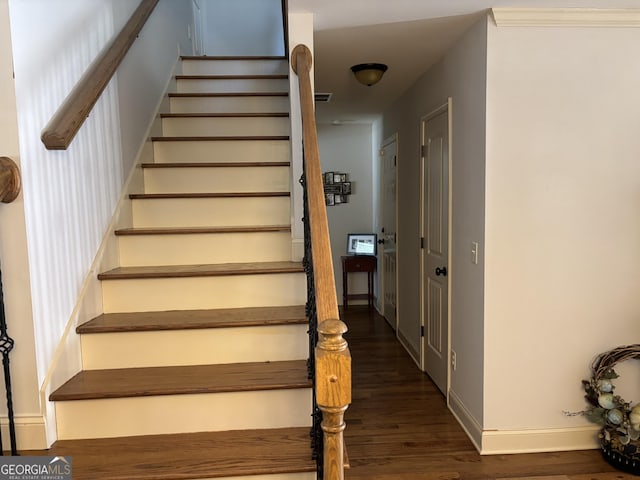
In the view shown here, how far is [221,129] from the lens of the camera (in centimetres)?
329

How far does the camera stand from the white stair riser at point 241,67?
3.98m

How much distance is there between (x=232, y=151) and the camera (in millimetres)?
3102

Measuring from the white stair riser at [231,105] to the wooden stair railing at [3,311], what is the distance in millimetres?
2046

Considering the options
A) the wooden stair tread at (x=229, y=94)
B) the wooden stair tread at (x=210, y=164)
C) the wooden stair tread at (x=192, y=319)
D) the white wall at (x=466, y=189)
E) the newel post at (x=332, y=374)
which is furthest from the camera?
the wooden stair tread at (x=229, y=94)

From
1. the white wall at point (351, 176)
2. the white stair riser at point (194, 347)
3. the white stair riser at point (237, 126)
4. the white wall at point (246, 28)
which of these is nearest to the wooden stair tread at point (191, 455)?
the white stair riser at point (194, 347)

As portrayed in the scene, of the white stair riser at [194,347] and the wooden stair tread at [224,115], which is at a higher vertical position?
the wooden stair tread at [224,115]

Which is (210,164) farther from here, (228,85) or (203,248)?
(228,85)

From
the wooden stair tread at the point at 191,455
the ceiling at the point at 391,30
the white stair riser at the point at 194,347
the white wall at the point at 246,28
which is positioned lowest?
the wooden stair tread at the point at 191,455

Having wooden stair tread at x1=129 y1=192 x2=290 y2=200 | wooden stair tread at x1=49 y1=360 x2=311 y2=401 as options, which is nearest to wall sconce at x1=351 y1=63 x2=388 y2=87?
wooden stair tread at x1=129 y1=192 x2=290 y2=200

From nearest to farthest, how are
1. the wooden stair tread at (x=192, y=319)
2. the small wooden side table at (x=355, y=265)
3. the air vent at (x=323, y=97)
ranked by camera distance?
the wooden stair tread at (x=192, y=319) < the air vent at (x=323, y=97) < the small wooden side table at (x=355, y=265)

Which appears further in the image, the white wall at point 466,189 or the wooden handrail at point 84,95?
the white wall at point 466,189

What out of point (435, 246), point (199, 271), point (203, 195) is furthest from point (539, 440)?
point (203, 195)

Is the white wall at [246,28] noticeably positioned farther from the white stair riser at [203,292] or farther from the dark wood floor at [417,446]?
the white stair riser at [203,292]

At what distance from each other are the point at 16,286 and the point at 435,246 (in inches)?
102
